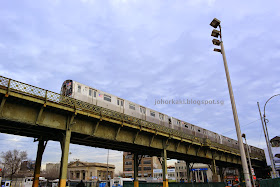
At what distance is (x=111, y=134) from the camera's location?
74.0 ft

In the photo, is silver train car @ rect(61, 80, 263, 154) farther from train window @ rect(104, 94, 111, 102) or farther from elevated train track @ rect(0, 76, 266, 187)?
elevated train track @ rect(0, 76, 266, 187)

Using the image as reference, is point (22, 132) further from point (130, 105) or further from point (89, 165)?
point (89, 165)

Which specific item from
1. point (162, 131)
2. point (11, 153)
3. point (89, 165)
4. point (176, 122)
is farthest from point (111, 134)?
point (89, 165)

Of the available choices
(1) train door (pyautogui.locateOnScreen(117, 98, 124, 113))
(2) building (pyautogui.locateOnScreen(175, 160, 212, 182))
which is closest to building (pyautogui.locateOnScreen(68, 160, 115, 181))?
(2) building (pyautogui.locateOnScreen(175, 160, 212, 182))

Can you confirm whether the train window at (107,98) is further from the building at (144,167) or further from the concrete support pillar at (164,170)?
the building at (144,167)

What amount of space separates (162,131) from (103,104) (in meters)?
9.06

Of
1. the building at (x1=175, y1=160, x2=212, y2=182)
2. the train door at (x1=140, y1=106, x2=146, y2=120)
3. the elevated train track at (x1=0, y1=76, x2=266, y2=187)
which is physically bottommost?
the building at (x1=175, y1=160, x2=212, y2=182)

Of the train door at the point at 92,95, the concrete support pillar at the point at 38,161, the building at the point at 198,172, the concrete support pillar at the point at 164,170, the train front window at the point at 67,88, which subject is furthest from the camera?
the building at the point at 198,172

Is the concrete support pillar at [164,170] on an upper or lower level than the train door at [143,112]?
lower

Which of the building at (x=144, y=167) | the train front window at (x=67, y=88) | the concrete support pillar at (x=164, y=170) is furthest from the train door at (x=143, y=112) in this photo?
the building at (x=144, y=167)

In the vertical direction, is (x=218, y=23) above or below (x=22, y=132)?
above

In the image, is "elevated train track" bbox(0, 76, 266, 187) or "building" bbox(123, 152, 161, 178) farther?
"building" bbox(123, 152, 161, 178)

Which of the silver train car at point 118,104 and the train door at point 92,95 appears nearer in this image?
the silver train car at point 118,104

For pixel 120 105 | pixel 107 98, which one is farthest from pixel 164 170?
pixel 107 98
